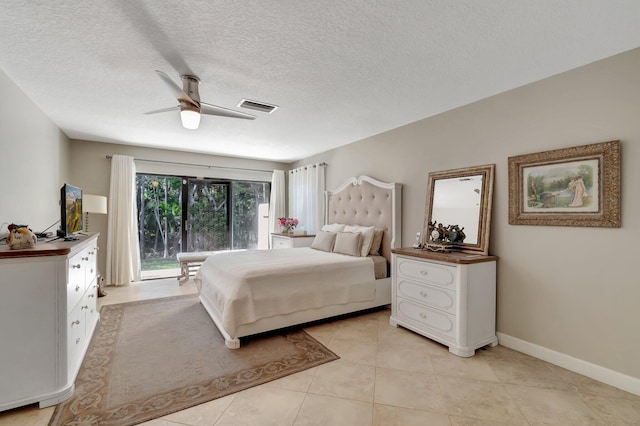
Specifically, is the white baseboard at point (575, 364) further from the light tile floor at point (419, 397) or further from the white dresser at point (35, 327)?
the white dresser at point (35, 327)

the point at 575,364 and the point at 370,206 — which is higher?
the point at 370,206

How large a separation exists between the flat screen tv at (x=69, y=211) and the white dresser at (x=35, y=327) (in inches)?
28.4

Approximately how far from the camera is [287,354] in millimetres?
2438

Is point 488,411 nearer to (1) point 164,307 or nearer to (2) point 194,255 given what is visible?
(1) point 164,307

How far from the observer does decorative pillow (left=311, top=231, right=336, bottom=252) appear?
159 inches

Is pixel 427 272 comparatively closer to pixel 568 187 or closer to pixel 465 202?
pixel 465 202

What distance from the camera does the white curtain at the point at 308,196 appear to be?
523 cm

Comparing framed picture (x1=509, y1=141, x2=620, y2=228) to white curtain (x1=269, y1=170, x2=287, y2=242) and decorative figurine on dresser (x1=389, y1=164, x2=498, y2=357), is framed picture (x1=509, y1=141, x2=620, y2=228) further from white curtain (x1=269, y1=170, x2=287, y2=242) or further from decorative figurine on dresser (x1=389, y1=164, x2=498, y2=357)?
white curtain (x1=269, y1=170, x2=287, y2=242)

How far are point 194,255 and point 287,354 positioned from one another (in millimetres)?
2879

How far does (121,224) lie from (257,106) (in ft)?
11.0

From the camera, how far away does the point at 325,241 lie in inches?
161

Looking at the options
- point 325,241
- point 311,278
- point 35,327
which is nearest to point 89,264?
point 35,327

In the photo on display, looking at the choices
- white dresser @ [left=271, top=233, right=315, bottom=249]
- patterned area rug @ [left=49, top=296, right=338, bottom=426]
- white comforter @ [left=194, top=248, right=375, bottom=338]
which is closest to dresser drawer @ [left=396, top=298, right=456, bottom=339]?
white comforter @ [left=194, top=248, right=375, bottom=338]

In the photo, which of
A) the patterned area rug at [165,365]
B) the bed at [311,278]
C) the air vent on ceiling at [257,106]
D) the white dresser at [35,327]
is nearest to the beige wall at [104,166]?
the patterned area rug at [165,365]
